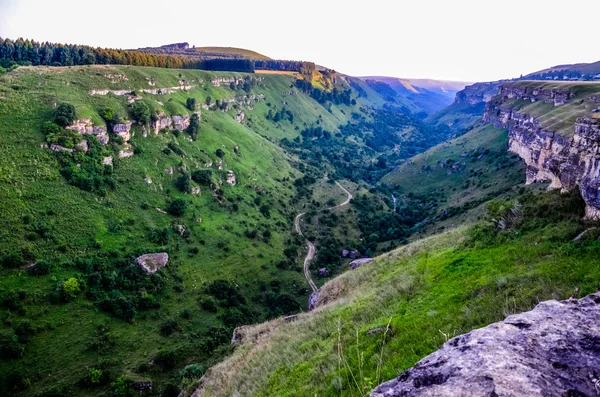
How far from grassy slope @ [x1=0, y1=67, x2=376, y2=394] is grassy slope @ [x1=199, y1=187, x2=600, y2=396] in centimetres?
3159

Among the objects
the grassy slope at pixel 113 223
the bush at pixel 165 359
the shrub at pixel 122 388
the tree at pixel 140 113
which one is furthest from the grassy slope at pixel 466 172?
the tree at pixel 140 113

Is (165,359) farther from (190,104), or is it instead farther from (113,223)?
(190,104)

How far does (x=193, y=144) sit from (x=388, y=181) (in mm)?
73956

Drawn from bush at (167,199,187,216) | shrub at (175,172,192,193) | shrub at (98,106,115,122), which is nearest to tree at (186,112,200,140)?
shrub at (175,172,192,193)

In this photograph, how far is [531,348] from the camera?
7715 mm

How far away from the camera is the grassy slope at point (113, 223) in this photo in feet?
153

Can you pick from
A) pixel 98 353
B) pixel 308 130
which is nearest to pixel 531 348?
pixel 98 353

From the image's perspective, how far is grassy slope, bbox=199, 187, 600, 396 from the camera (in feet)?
40.5

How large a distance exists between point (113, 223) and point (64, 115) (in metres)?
25.7

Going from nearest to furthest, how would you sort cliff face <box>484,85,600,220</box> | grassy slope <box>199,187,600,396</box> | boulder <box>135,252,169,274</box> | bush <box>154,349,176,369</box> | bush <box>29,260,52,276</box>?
grassy slope <box>199,187,600,396</box>
cliff face <box>484,85,600,220</box>
bush <box>154,349,176,369</box>
bush <box>29,260,52,276</box>
boulder <box>135,252,169,274</box>

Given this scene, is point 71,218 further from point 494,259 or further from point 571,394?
point 571,394

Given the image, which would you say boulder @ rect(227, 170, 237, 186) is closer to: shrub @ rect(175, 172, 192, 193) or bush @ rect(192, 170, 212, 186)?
bush @ rect(192, 170, 212, 186)

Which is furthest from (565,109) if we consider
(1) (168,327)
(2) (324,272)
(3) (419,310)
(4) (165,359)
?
(4) (165,359)

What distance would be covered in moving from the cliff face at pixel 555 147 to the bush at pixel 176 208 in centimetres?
6482
